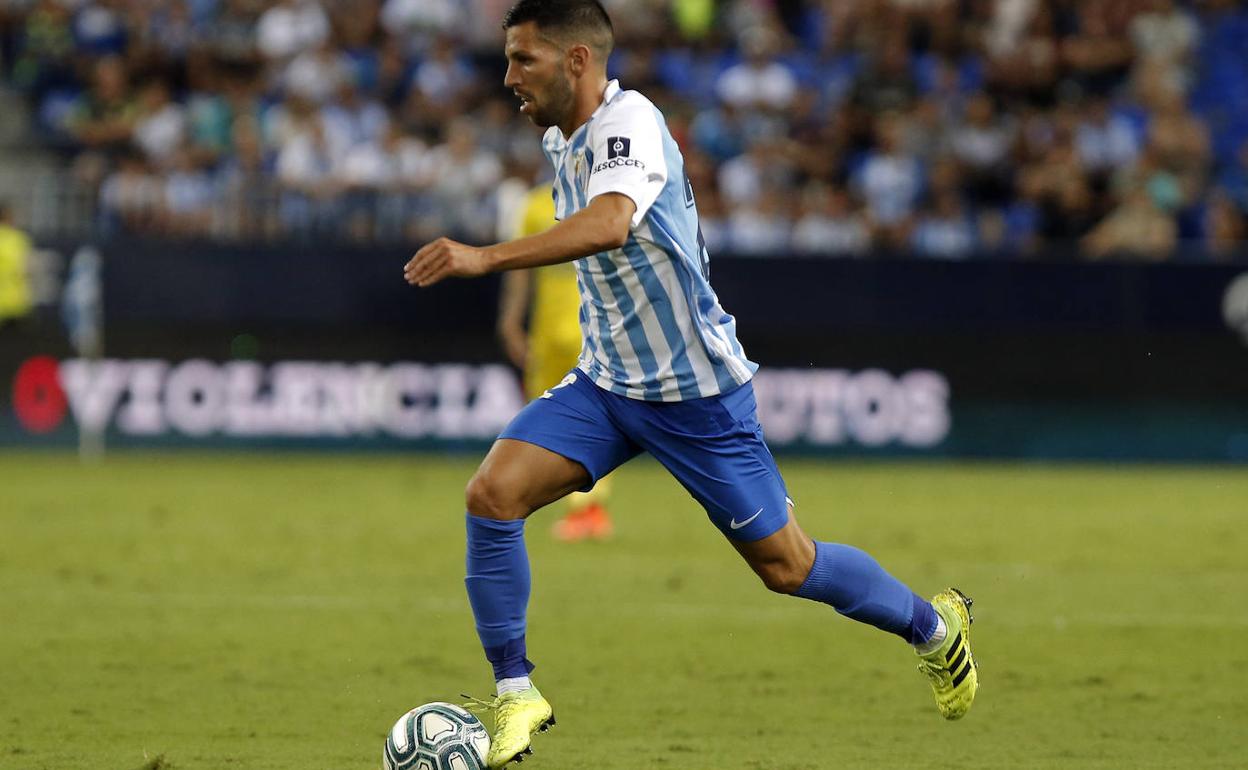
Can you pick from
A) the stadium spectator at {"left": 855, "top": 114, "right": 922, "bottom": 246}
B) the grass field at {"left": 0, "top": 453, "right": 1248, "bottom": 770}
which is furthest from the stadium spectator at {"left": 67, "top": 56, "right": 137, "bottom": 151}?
the stadium spectator at {"left": 855, "top": 114, "right": 922, "bottom": 246}

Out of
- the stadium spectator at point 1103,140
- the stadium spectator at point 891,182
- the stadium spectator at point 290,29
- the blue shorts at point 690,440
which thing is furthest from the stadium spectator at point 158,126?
the blue shorts at point 690,440

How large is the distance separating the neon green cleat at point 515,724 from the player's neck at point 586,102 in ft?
5.93

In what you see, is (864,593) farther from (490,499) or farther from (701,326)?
(490,499)

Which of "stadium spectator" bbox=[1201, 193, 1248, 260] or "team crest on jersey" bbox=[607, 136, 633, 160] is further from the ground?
"team crest on jersey" bbox=[607, 136, 633, 160]

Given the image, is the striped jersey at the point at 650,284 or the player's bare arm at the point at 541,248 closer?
the player's bare arm at the point at 541,248

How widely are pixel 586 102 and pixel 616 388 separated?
3.02ft

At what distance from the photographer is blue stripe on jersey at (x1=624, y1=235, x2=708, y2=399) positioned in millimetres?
5812

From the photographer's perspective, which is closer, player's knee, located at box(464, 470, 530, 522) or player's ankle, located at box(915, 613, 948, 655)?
player's knee, located at box(464, 470, 530, 522)

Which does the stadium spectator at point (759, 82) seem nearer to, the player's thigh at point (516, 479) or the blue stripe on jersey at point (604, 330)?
the blue stripe on jersey at point (604, 330)

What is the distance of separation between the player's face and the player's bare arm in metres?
0.44

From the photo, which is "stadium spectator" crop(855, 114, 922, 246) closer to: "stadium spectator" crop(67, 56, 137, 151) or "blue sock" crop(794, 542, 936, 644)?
"stadium spectator" crop(67, 56, 137, 151)

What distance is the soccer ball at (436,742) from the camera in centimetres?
551

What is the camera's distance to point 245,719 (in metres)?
6.55

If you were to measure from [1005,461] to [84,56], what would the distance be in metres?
11.4
